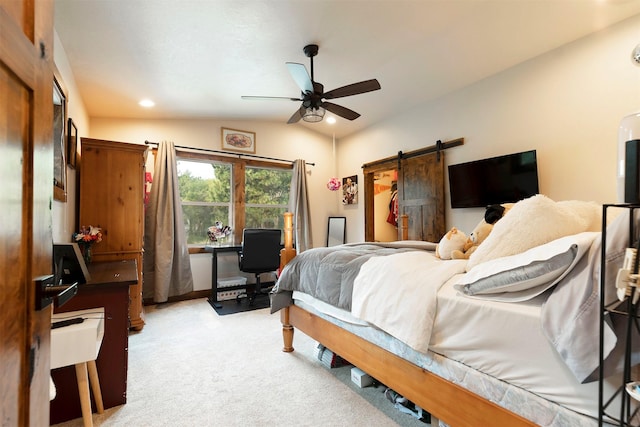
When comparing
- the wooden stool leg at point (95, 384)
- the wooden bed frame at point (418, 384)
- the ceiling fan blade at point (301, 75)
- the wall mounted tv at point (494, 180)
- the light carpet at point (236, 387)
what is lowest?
the light carpet at point (236, 387)

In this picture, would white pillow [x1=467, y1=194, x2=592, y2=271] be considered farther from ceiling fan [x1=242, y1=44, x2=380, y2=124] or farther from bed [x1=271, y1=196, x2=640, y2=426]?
ceiling fan [x1=242, y1=44, x2=380, y2=124]

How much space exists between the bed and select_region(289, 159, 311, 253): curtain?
3.45 meters

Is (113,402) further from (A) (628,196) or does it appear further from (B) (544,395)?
(A) (628,196)

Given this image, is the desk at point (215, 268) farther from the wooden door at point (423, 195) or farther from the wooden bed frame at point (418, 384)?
the wooden door at point (423, 195)

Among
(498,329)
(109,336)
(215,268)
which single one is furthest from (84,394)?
(215,268)

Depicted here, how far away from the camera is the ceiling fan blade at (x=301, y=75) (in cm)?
250

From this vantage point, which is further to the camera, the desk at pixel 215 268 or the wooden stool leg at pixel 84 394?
the desk at pixel 215 268

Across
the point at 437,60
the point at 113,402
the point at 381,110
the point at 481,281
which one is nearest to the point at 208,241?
the point at 113,402

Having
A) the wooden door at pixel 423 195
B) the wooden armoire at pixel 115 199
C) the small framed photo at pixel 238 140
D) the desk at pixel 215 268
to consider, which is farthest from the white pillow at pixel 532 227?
the small framed photo at pixel 238 140

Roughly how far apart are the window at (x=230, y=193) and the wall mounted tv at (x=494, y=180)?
2.85 metres

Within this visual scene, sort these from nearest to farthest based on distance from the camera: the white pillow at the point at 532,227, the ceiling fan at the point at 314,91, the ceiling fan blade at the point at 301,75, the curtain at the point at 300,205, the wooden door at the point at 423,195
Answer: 1. the white pillow at the point at 532,227
2. the ceiling fan blade at the point at 301,75
3. the ceiling fan at the point at 314,91
4. the wooden door at the point at 423,195
5. the curtain at the point at 300,205

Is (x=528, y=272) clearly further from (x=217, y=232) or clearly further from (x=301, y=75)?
(x=217, y=232)

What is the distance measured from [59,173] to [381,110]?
3.86m

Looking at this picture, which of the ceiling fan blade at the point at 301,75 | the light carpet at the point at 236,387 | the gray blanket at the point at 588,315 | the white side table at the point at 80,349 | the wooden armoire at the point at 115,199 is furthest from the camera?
the wooden armoire at the point at 115,199
